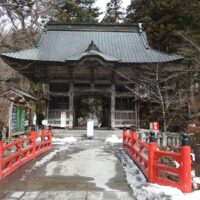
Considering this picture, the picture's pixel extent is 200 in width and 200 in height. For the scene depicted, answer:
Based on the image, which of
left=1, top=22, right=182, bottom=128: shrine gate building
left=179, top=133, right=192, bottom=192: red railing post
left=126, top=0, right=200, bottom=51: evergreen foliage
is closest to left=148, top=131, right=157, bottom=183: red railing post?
left=179, top=133, right=192, bottom=192: red railing post

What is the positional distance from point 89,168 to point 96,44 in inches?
707

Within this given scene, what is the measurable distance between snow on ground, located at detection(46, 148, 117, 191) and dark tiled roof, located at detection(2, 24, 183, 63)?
1133cm

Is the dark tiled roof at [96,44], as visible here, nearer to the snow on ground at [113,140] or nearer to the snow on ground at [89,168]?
the snow on ground at [113,140]

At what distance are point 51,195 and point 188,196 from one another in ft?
8.18

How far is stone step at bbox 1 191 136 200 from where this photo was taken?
6016mm

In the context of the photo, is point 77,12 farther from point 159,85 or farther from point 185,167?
point 185,167

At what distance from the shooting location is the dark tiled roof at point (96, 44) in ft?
73.0

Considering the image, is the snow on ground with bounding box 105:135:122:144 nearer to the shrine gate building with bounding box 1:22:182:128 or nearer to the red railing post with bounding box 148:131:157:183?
the shrine gate building with bounding box 1:22:182:128

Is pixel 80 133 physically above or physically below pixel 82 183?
above

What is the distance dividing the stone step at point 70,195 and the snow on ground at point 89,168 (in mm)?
452

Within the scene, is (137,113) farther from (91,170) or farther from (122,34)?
(91,170)

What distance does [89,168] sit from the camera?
9164 mm

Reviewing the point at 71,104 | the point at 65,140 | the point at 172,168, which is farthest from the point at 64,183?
the point at 71,104

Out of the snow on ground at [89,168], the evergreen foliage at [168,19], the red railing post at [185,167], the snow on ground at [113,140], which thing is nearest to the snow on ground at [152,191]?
the red railing post at [185,167]
